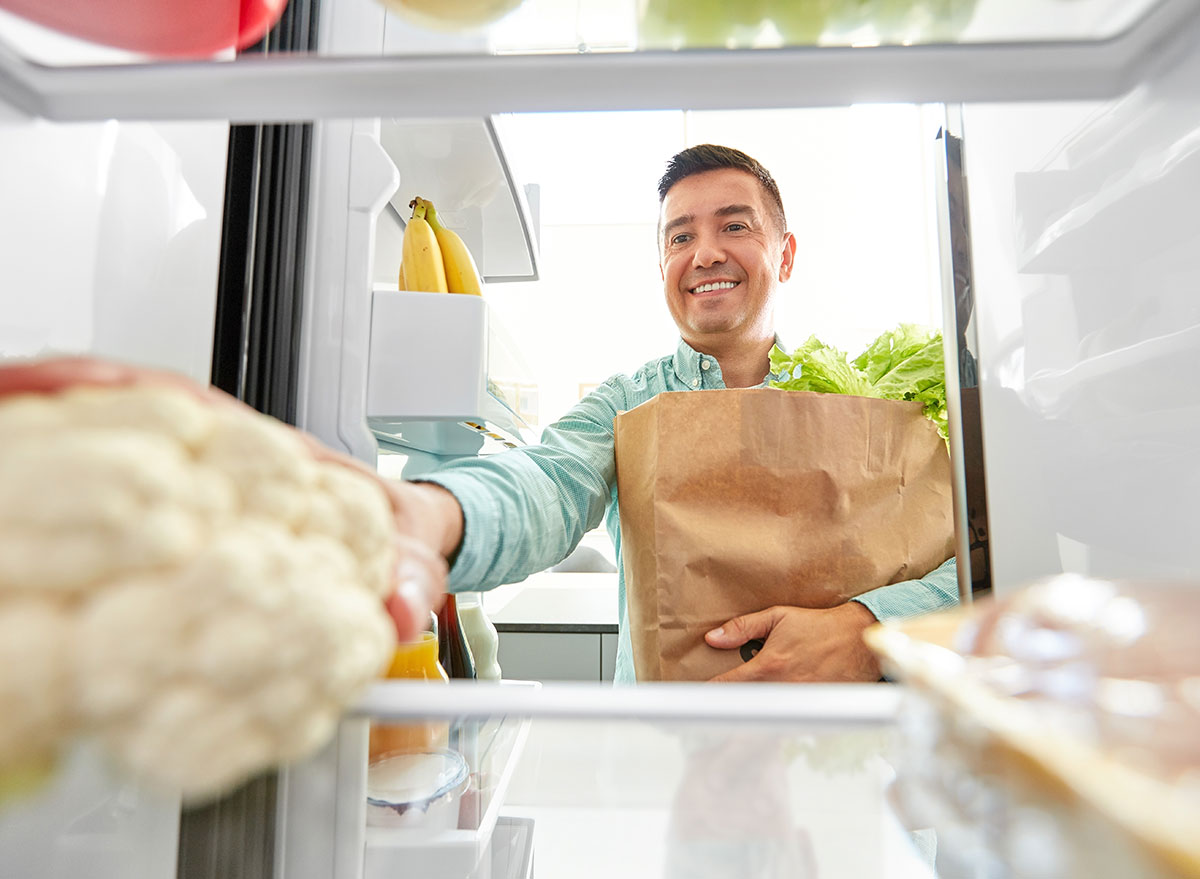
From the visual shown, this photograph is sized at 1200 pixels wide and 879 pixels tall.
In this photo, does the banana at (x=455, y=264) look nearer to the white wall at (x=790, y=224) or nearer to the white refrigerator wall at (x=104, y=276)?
the white refrigerator wall at (x=104, y=276)

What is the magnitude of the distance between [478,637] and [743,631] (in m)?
0.77

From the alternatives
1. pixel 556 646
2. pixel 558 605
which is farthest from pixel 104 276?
pixel 558 605

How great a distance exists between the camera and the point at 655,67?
38 cm

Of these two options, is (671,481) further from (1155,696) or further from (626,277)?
(626,277)

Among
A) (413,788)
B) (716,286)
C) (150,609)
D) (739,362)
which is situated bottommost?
(413,788)

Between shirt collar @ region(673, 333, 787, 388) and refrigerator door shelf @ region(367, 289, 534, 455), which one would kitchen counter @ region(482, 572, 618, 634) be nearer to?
shirt collar @ region(673, 333, 787, 388)

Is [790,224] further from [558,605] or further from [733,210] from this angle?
[733,210]

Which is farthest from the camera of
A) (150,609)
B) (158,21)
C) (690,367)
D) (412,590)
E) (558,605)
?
(558,605)

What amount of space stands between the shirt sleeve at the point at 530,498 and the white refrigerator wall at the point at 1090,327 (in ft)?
1.44

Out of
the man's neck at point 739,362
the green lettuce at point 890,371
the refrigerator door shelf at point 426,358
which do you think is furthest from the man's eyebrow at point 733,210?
the refrigerator door shelf at point 426,358

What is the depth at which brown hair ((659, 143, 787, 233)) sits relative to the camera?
1298 mm

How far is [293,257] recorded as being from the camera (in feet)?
2.21

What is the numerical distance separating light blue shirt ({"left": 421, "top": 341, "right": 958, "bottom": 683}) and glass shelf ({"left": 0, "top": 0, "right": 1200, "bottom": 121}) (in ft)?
1.13

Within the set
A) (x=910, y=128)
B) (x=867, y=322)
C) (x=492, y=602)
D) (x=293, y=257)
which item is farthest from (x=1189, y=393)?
(x=910, y=128)
